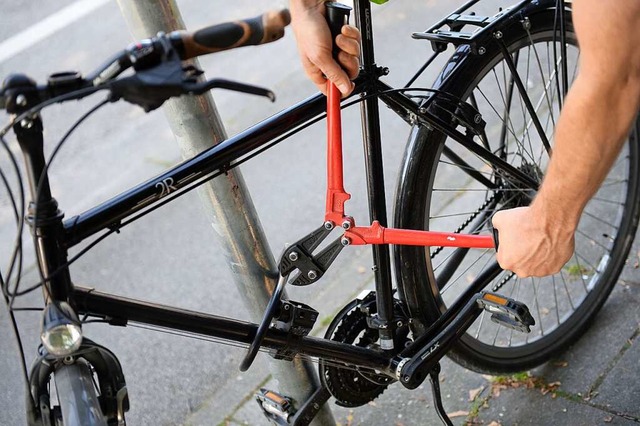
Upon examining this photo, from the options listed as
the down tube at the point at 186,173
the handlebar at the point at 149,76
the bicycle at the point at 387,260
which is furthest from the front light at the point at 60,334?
the handlebar at the point at 149,76

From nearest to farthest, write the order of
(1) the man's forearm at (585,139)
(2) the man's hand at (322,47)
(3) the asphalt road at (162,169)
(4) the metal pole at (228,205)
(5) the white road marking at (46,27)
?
(1) the man's forearm at (585,139), (2) the man's hand at (322,47), (4) the metal pole at (228,205), (3) the asphalt road at (162,169), (5) the white road marking at (46,27)

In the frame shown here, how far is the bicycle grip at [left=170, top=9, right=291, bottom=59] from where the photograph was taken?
1752 millimetres

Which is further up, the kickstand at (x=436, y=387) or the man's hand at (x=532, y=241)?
the man's hand at (x=532, y=241)

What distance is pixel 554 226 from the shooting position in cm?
210

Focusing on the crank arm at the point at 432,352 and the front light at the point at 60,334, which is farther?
the crank arm at the point at 432,352

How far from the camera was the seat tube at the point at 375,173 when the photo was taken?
2428 millimetres

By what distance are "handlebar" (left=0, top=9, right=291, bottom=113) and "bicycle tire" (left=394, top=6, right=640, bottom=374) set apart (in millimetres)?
1024

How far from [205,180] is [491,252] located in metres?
1.84

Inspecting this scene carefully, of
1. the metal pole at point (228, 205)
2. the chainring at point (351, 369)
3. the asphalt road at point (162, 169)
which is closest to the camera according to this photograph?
the metal pole at point (228, 205)

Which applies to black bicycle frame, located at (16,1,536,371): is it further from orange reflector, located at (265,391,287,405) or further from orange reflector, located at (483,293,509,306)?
orange reflector, located at (265,391,287,405)

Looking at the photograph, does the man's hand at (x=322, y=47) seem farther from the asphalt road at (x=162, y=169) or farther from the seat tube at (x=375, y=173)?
the asphalt road at (x=162, y=169)

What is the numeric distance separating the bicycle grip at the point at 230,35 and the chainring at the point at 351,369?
1.11 meters

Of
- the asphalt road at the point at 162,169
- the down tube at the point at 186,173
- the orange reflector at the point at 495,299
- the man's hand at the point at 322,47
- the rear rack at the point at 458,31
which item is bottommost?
the asphalt road at the point at 162,169

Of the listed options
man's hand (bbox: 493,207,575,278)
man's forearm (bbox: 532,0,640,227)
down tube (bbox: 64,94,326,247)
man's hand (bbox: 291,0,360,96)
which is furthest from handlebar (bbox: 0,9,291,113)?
man's hand (bbox: 493,207,575,278)
